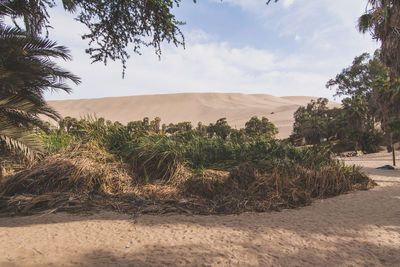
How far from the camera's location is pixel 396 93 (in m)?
16.5

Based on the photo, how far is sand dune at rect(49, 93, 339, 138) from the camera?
82.5 metres

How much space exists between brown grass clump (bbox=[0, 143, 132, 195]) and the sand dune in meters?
63.2

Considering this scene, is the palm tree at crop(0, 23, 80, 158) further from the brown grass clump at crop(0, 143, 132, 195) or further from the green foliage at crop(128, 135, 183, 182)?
the green foliage at crop(128, 135, 183, 182)

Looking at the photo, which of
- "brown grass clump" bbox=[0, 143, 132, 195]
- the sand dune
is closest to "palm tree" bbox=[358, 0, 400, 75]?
"brown grass clump" bbox=[0, 143, 132, 195]

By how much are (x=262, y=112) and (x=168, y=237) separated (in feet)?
281

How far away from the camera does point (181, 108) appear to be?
97375 millimetres

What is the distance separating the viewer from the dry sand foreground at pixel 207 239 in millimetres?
2441

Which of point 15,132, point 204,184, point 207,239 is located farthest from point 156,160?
point 207,239

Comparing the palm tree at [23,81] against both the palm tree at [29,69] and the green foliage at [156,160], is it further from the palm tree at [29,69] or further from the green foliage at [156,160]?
the green foliage at [156,160]

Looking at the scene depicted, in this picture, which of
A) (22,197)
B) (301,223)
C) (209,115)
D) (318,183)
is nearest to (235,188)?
(301,223)

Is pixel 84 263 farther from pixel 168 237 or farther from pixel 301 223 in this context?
pixel 301 223

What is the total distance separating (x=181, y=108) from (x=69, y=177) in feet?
306

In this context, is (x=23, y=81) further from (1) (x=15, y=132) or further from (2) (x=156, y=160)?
(2) (x=156, y=160)

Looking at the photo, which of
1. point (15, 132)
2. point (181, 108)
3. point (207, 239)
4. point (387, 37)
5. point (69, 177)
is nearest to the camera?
point (207, 239)
